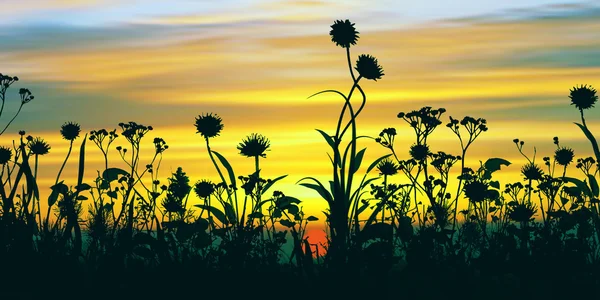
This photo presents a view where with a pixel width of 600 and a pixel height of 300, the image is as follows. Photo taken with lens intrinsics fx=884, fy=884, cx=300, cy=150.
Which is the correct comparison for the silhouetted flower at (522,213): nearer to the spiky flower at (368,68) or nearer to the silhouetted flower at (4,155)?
the spiky flower at (368,68)

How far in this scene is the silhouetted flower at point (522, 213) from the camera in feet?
33.4

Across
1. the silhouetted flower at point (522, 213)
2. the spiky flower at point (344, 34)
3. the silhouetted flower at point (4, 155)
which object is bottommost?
the silhouetted flower at point (522, 213)

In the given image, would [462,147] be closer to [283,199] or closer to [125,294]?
[283,199]

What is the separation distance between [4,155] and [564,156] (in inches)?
266

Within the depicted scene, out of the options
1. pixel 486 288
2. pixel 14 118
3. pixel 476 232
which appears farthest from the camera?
pixel 476 232

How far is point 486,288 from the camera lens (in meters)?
8.59

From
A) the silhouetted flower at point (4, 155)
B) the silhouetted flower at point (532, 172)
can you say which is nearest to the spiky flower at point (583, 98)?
the silhouetted flower at point (532, 172)

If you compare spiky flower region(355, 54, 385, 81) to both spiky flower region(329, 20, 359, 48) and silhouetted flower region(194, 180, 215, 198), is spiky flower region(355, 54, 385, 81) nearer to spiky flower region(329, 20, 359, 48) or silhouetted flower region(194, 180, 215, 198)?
spiky flower region(329, 20, 359, 48)

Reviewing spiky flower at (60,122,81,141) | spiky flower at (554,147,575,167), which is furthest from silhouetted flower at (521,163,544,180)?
spiky flower at (60,122,81,141)

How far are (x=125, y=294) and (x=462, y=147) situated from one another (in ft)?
13.7

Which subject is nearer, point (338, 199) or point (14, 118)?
point (338, 199)

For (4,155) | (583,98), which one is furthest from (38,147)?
(583,98)

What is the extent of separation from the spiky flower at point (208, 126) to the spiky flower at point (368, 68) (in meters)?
1.67

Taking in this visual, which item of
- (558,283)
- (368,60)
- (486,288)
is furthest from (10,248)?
(558,283)
